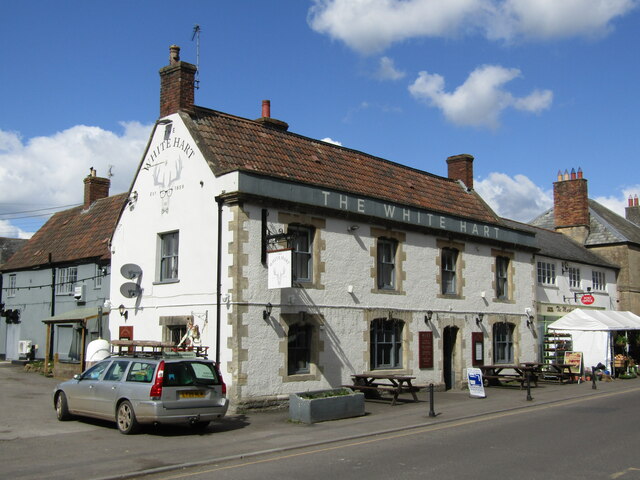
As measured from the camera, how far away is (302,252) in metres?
19.6

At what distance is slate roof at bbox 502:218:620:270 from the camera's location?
3366 cm

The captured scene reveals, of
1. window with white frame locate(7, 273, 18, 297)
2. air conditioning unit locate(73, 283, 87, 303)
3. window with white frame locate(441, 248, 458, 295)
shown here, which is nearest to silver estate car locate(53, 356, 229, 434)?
window with white frame locate(441, 248, 458, 295)

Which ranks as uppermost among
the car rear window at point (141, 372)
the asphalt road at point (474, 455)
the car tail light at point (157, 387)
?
the car rear window at point (141, 372)

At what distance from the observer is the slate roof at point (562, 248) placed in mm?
33656

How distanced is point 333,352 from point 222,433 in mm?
6049

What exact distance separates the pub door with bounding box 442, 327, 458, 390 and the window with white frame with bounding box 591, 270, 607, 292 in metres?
15.4

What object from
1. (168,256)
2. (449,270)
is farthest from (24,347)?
(449,270)

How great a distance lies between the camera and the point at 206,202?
1886 centimetres

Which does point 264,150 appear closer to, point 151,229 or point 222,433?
point 151,229

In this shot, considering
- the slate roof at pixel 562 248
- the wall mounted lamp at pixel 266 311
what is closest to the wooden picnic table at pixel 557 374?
the slate roof at pixel 562 248

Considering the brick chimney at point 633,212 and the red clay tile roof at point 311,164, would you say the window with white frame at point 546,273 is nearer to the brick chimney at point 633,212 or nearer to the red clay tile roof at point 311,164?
the red clay tile roof at point 311,164

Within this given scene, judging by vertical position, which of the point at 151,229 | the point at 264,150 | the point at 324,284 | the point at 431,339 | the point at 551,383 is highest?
the point at 264,150

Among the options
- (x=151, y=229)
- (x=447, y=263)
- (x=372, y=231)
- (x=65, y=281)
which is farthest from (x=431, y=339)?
(x=65, y=281)

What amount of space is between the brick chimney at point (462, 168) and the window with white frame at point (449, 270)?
589 centimetres
